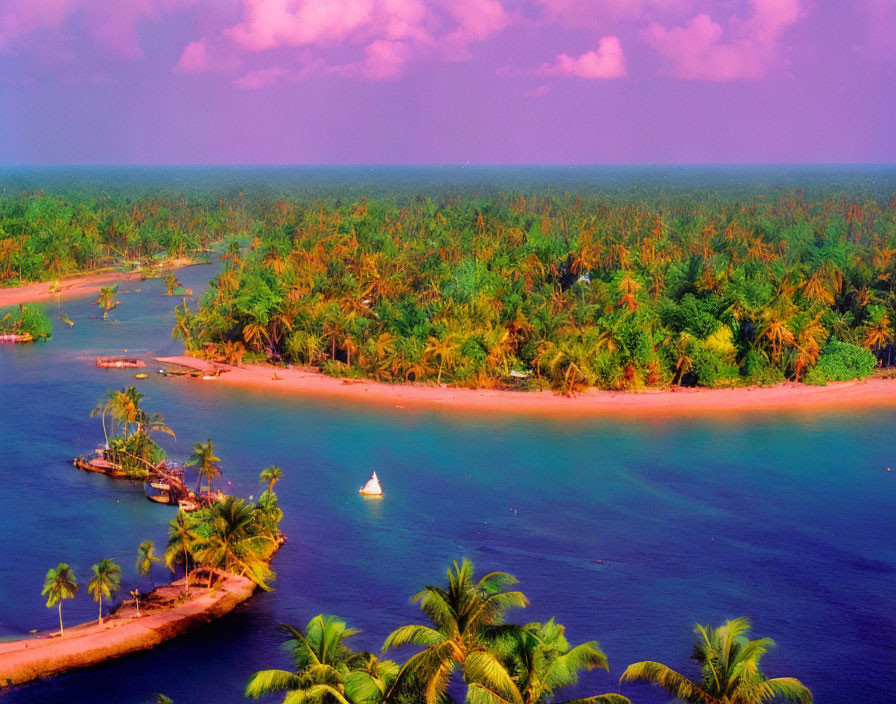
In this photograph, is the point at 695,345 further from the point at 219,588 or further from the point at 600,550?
the point at 219,588

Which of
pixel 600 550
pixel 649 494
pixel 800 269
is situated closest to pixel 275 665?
pixel 600 550

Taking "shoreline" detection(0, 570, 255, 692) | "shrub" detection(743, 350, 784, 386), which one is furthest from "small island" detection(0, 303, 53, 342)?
"shrub" detection(743, 350, 784, 386)

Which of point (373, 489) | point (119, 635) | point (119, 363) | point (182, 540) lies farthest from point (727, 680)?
point (119, 363)

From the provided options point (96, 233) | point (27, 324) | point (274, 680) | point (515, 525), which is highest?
point (96, 233)

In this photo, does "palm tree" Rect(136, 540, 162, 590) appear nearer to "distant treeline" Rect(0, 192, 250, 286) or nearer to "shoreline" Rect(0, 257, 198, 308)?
"shoreline" Rect(0, 257, 198, 308)

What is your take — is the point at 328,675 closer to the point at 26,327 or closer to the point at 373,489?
the point at 373,489
